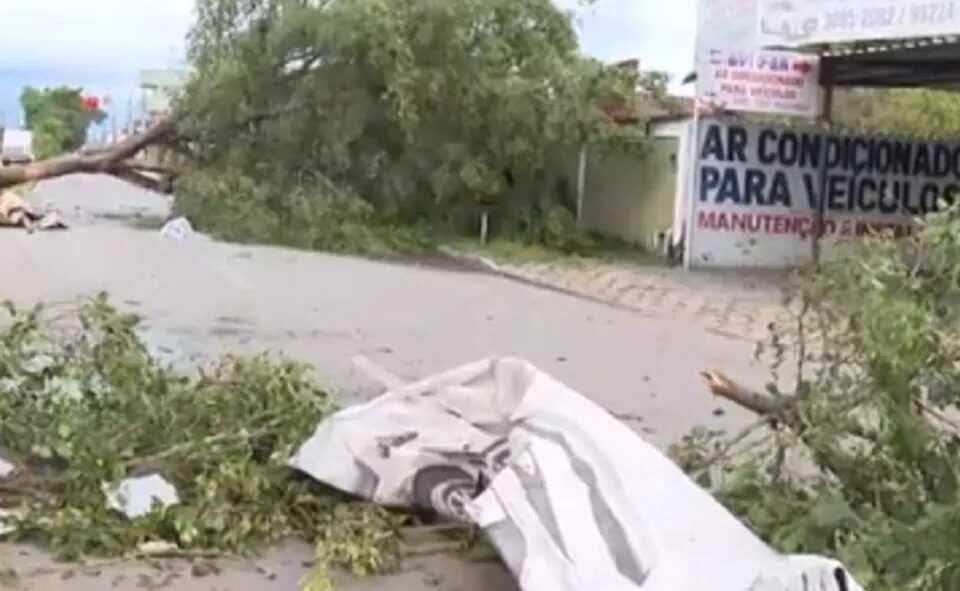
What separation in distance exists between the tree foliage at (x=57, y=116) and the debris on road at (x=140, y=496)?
1880 cm

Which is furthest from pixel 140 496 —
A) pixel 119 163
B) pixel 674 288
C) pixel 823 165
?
pixel 119 163

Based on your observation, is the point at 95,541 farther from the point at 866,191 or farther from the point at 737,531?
the point at 866,191

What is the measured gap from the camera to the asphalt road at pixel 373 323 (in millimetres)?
6879

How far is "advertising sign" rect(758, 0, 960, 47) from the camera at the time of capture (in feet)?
41.8

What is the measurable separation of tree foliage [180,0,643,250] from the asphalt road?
2161mm

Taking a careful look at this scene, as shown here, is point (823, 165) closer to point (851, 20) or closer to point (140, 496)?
point (851, 20)

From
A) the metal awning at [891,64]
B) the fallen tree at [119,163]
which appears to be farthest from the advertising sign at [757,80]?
the fallen tree at [119,163]

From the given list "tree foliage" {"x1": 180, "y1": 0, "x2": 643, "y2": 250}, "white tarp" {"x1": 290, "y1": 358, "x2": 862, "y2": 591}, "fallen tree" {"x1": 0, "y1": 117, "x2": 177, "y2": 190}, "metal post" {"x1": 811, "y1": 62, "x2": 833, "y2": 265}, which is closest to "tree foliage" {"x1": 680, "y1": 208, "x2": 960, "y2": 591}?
"white tarp" {"x1": 290, "y1": 358, "x2": 862, "y2": 591}

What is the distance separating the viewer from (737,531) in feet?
11.9

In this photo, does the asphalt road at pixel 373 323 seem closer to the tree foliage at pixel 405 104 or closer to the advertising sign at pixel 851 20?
the tree foliage at pixel 405 104

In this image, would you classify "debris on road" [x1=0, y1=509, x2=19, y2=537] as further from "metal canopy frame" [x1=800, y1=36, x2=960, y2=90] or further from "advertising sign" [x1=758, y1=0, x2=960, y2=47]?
"metal canopy frame" [x1=800, y1=36, x2=960, y2=90]

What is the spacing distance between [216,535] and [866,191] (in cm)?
1329

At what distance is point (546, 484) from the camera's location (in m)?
3.76

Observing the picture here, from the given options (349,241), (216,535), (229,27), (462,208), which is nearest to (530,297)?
(349,241)
